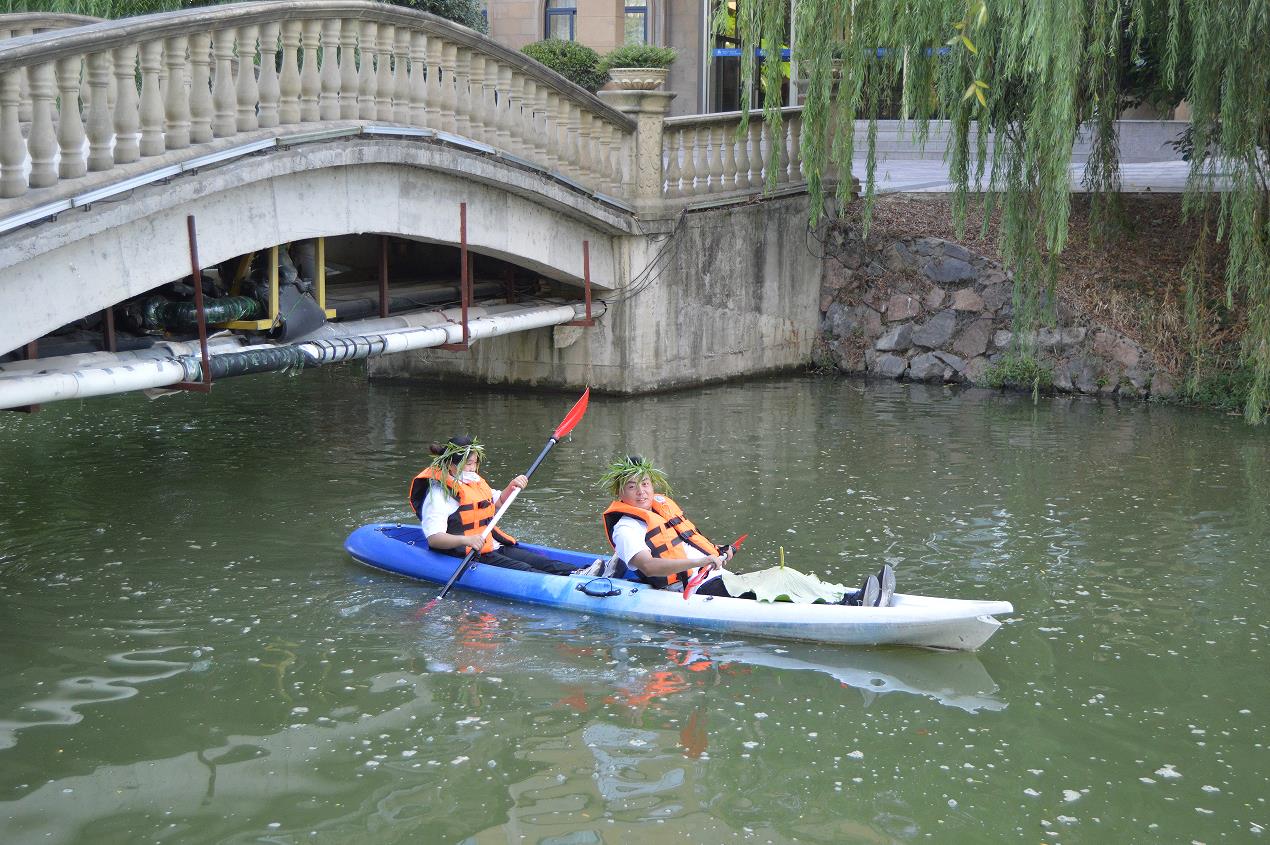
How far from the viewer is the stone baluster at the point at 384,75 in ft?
35.5

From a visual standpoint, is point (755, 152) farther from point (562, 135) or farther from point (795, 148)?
point (562, 135)

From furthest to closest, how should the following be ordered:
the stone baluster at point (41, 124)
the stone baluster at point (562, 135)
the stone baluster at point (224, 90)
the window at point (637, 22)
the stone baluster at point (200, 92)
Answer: the window at point (637, 22) → the stone baluster at point (562, 135) → the stone baluster at point (224, 90) → the stone baluster at point (200, 92) → the stone baluster at point (41, 124)

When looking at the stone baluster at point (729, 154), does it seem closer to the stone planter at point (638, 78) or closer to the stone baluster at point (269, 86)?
the stone planter at point (638, 78)

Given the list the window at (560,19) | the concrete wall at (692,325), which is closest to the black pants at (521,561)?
the concrete wall at (692,325)

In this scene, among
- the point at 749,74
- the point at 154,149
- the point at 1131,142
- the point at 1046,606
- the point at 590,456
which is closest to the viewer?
the point at 1046,606

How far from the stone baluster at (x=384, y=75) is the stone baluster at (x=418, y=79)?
0.77 feet

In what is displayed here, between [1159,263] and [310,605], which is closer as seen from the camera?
[310,605]

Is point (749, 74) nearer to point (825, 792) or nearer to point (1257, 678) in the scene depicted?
point (1257, 678)

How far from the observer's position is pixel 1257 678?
274 inches

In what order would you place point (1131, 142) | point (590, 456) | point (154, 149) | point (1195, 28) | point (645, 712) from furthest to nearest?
point (1131, 142) → point (590, 456) → point (1195, 28) → point (154, 149) → point (645, 712)

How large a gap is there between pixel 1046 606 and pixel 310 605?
13.4 ft

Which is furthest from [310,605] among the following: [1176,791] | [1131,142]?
[1131,142]

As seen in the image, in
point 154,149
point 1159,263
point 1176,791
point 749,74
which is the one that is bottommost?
point 1176,791

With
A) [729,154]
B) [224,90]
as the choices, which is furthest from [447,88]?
[729,154]
